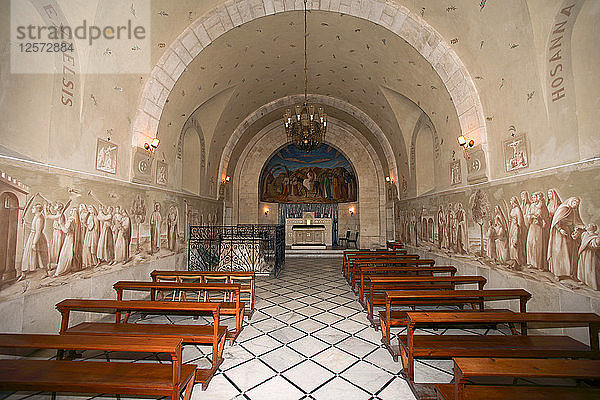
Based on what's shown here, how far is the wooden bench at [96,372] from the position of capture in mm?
2047

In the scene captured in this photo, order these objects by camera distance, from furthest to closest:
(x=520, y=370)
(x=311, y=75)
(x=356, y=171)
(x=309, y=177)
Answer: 1. (x=309, y=177)
2. (x=356, y=171)
3. (x=311, y=75)
4. (x=520, y=370)

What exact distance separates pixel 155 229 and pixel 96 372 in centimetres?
484

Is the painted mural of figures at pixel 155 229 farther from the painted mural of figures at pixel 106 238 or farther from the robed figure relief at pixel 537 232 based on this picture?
the robed figure relief at pixel 537 232

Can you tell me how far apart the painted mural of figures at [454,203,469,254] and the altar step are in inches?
286

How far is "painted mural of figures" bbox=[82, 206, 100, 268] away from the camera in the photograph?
4590mm

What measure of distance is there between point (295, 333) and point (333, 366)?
3.55 ft

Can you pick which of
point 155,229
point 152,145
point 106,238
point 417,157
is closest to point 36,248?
point 106,238

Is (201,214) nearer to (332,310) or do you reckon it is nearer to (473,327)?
(332,310)

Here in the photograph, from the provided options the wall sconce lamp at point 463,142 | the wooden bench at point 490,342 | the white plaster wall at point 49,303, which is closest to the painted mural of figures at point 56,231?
the white plaster wall at point 49,303

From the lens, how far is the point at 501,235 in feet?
17.2

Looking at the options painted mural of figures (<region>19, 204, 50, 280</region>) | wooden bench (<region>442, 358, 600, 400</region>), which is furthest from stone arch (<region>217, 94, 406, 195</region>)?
wooden bench (<region>442, 358, 600, 400</region>)

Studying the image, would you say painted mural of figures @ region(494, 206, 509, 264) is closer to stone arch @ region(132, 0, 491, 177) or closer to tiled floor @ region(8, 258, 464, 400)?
stone arch @ region(132, 0, 491, 177)

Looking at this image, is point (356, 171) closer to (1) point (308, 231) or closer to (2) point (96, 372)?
(1) point (308, 231)

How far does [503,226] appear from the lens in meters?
5.20
